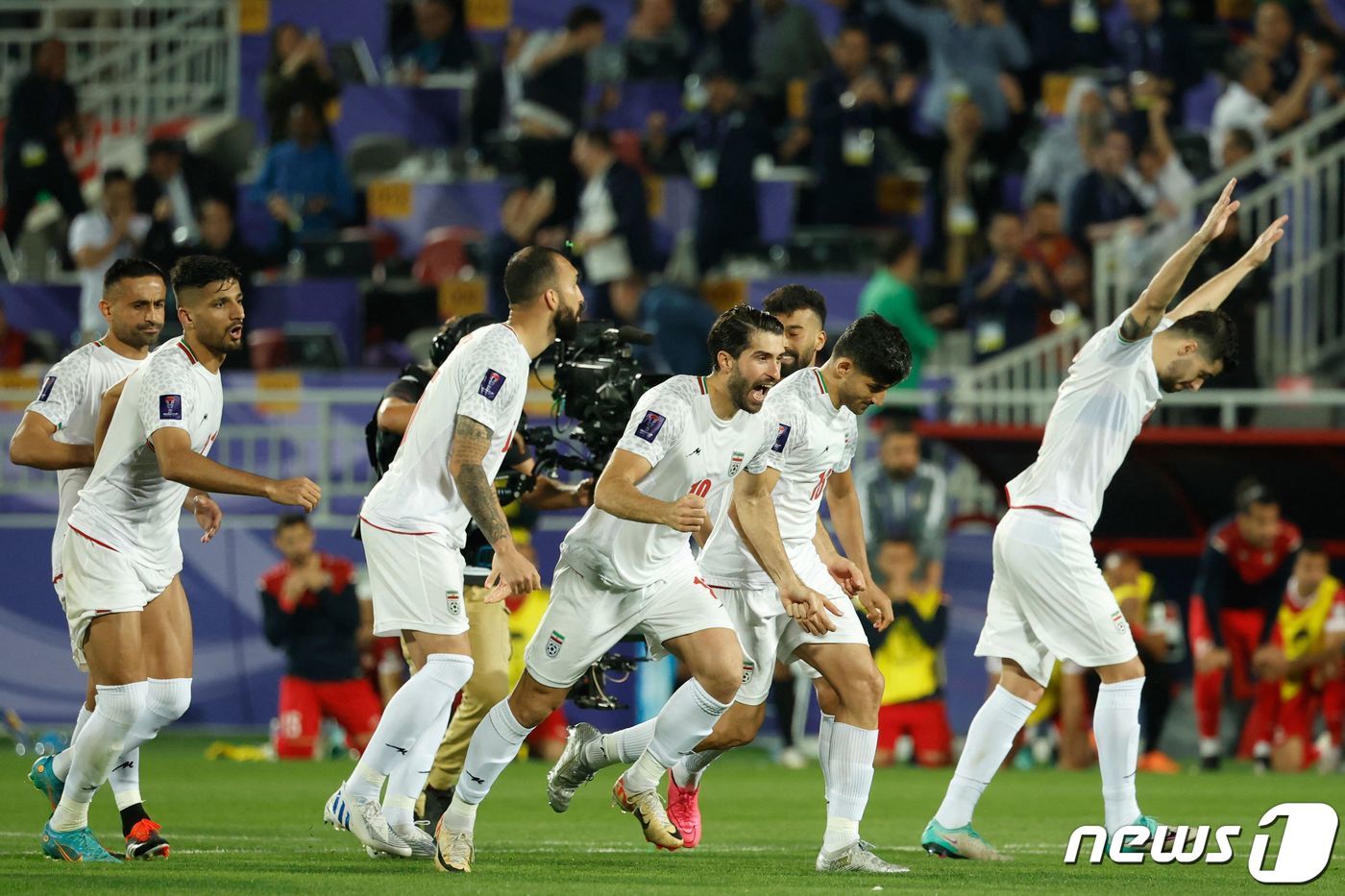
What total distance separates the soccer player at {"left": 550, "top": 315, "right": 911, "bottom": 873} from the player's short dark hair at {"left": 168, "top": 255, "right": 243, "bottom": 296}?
6.92 feet

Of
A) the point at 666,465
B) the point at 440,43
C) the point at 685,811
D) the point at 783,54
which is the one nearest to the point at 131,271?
the point at 666,465

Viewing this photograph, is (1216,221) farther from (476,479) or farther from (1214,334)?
(476,479)

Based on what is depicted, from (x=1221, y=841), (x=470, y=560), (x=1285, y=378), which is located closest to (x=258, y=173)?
(x=1285, y=378)

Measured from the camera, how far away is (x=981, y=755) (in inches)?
323

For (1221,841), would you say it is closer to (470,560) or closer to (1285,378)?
(470,560)

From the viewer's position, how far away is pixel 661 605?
310 inches

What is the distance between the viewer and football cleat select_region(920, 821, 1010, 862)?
8.13 metres

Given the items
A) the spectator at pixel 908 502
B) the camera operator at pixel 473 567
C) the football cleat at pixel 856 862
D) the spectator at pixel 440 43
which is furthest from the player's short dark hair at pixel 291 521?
the spectator at pixel 440 43

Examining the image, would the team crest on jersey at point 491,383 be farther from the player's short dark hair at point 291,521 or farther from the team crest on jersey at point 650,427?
the player's short dark hair at point 291,521

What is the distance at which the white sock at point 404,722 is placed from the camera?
24.8 ft

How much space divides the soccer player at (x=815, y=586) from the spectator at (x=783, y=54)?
37.2 ft

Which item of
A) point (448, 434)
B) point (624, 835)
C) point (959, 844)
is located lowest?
point (624, 835)

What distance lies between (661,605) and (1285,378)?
8219mm

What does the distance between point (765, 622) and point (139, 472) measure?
2.50m
